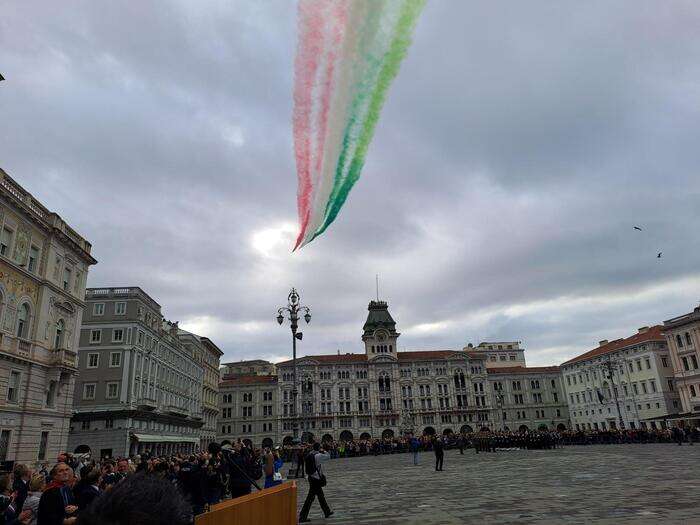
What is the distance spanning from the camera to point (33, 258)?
2984cm

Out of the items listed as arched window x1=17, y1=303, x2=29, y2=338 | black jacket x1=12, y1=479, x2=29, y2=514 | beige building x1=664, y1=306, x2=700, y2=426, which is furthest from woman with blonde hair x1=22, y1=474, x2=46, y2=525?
beige building x1=664, y1=306, x2=700, y2=426

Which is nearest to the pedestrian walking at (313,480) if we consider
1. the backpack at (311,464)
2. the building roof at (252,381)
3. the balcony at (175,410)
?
the backpack at (311,464)

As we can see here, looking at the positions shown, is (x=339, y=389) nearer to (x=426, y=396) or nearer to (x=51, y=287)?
(x=426, y=396)

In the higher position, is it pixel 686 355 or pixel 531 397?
pixel 686 355

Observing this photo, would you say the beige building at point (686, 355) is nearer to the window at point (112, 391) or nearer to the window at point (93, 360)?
the window at point (112, 391)

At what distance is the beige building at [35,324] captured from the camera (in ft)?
87.1

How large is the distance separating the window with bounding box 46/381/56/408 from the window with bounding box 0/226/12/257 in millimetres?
9151

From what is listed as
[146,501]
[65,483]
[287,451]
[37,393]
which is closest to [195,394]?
[287,451]

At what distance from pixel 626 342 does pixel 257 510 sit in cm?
8428

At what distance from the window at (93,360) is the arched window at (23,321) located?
59.7ft

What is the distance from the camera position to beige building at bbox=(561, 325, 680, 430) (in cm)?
6775

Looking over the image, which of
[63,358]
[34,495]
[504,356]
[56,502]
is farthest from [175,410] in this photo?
[504,356]

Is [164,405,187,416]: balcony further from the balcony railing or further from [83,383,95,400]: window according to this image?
[83,383,95,400]: window

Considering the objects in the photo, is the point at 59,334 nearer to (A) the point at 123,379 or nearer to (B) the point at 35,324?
(B) the point at 35,324
